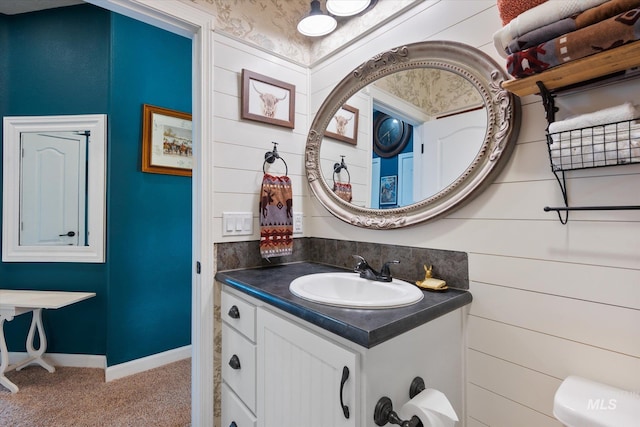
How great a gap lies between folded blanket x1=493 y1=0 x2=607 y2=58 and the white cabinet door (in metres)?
0.97

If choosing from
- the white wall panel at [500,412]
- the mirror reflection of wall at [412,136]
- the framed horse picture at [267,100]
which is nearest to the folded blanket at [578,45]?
the mirror reflection of wall at [412,136]

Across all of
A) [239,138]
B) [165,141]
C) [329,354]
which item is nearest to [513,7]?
[329,354]

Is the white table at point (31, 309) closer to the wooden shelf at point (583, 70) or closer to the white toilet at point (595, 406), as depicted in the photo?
the white toilet at point (595, 406)

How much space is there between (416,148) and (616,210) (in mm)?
688

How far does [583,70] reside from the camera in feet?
2.47

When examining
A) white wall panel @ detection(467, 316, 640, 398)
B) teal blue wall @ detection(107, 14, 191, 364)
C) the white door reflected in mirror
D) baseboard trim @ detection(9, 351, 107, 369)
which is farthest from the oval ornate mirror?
baseboard trim @ detection(9, 351, 107, 369)

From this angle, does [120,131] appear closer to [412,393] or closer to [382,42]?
[382,42]

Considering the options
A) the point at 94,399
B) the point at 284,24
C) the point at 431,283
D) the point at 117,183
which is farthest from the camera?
the point at 117,183

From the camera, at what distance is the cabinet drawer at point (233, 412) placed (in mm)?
1222

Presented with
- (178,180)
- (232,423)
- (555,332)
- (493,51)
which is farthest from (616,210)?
(178,180)

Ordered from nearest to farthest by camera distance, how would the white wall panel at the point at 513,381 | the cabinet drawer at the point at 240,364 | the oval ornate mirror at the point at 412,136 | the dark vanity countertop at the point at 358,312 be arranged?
the dark vanity countertop at the point at 358,312 < the white wall panel at the point at 513,381 < the oval ornate mirror at the point at 412,136 < the cabinet drawer at the point at 240,364

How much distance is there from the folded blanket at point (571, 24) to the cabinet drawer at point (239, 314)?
1.24m

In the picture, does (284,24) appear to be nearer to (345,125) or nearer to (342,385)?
(345,125)

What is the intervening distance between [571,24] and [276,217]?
1.32 m
